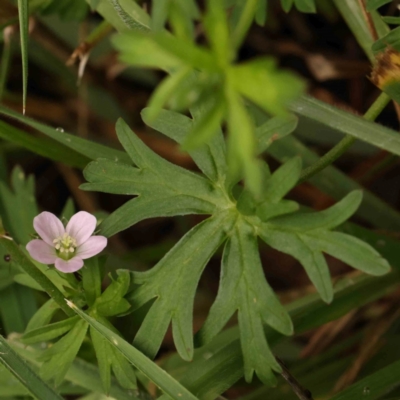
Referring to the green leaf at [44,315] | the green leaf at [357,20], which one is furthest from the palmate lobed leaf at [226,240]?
the green leaf at [357,20]

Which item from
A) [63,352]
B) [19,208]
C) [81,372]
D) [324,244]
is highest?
[324,244]

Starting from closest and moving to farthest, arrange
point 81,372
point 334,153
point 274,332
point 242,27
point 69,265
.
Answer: point 242,27 → point 69,265 → point 334,153 → point 274,332 → point 81,372

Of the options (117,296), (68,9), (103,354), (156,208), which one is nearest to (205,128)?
(156,208)

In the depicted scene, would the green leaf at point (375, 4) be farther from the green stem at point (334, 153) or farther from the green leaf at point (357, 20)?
the green leaf at point (357, 20)

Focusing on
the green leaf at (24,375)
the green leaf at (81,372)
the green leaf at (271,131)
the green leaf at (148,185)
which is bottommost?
the green leaf at (81,372)

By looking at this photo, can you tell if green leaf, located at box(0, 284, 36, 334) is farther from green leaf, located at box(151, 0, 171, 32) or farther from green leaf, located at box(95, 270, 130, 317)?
green leaf, located at box(151, 0, 171, 32)

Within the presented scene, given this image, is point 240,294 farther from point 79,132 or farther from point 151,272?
point 79,132

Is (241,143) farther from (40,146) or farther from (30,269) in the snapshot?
(40,146)
